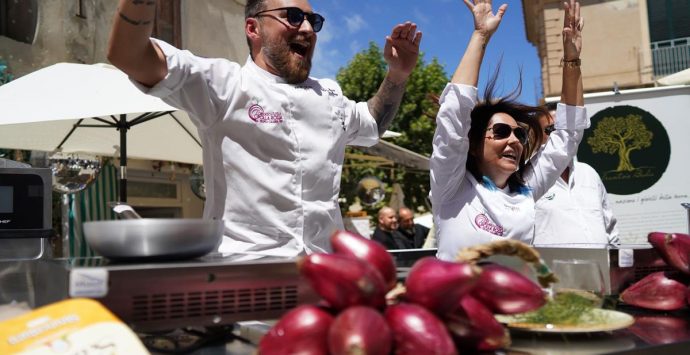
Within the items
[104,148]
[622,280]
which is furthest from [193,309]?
[104,148]

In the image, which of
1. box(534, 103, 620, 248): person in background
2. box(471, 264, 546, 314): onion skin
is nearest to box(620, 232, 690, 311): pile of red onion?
box(471, 264, 546, 314): onion skin

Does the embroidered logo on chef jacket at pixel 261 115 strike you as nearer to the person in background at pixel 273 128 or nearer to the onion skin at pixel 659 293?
the person in background at pixel 273 128

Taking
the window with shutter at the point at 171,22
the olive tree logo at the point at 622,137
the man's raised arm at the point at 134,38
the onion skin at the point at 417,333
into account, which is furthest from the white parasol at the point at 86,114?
the window with shutter at the point at 171,22

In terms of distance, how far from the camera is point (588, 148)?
5992mm

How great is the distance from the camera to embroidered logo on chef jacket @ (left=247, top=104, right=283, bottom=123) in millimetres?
2195

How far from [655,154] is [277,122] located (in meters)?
4.72

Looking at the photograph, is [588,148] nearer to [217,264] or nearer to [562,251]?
[562,251]

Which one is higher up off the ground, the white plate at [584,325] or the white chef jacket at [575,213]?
the white chef jacket at [575,213]

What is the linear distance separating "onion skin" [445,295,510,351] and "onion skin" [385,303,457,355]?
73 mm

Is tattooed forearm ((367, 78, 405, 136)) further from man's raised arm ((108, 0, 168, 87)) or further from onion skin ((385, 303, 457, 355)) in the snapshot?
onion skin ((385, 303, 457, 355))

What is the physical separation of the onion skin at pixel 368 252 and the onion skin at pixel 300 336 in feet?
0.53

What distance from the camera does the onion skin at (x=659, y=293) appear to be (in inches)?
61.5

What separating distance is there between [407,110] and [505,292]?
65.6 feet

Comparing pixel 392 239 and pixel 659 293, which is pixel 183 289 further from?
pixel 392 239
